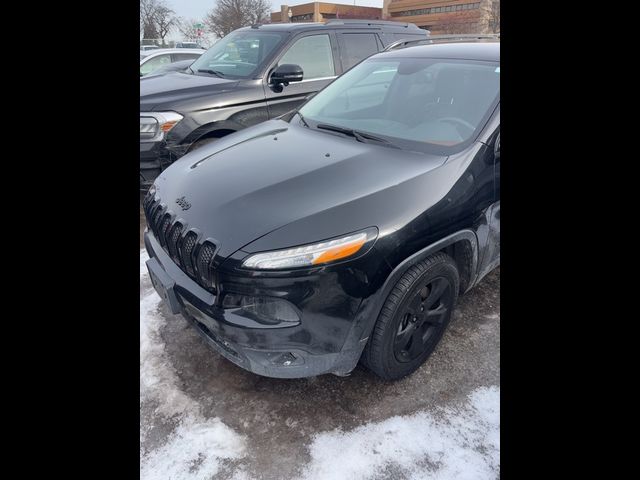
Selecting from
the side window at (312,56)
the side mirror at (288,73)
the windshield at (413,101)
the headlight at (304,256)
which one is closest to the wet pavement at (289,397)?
the headlight at (304,256)

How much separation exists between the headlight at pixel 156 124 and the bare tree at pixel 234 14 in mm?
33048

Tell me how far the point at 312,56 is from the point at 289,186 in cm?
339

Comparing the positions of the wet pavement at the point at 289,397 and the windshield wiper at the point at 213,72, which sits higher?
the windshield wiper at the point at 213,72

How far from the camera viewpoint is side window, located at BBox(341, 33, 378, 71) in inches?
197

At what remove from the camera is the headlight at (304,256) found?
5.43ft

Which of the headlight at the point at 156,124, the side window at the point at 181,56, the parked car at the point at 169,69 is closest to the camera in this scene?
the headlight at the point at 156,124

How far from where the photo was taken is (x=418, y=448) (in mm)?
1869

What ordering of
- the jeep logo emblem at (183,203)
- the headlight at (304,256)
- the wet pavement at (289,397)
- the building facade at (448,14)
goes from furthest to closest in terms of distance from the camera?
the building facade at (448,14), the jeep logo emblem at (183,203), the wet pavement at (289,397), the headlight at (304,256)

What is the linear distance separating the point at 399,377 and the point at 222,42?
5.02 meters

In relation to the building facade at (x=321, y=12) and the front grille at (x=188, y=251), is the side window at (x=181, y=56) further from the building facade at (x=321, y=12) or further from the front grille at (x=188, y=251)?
the building facade at (x=321, y=12)

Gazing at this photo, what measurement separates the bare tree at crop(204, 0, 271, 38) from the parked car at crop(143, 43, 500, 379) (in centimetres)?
3499

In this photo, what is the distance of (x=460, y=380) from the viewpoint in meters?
2.28
